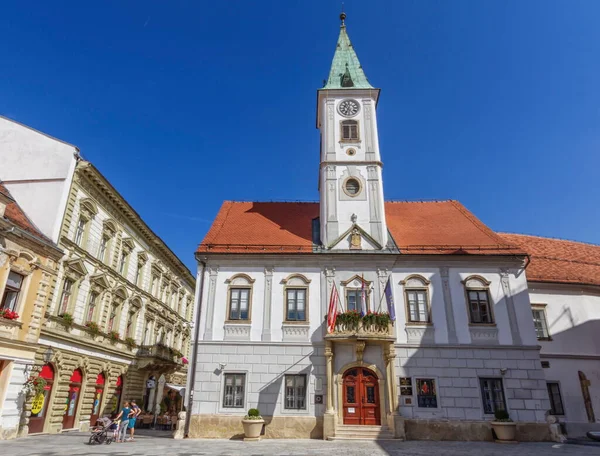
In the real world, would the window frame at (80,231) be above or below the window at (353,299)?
above

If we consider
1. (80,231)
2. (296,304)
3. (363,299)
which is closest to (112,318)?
(80,231)

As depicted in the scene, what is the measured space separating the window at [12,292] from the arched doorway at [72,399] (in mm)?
5648

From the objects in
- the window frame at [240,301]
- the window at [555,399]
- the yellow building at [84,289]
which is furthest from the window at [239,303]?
the window at [555,399]

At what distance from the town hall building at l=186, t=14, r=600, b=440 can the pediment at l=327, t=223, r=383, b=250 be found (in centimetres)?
6

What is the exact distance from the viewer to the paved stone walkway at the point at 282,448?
44.4 ft

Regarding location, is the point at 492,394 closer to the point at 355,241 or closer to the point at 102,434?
the point at 355,241

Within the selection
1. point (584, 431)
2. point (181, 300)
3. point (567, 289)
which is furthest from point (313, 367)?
point (181, 300)

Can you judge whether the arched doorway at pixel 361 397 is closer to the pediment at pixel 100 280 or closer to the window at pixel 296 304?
the window at pixel 296 304

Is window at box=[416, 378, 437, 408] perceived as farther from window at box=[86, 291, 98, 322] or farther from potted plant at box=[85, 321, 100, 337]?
window at box=[86, 291, 98, 322]

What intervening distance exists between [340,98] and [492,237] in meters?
12.7

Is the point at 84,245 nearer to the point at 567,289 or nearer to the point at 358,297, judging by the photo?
the point at 358,297

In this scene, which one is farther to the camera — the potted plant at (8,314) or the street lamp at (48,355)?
the street lamp at (48,355)

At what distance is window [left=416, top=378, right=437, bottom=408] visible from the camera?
18.9 m

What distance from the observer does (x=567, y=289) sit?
2372cm
